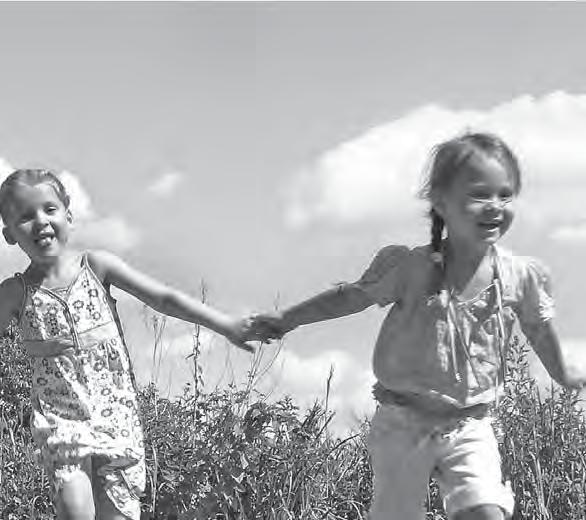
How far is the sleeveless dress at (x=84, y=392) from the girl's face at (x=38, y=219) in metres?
0.16

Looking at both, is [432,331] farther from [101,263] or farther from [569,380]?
[101,263]

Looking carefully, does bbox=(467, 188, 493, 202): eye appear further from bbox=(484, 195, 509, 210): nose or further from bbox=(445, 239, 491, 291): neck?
bbox=(445, 239, 491, 291): neck

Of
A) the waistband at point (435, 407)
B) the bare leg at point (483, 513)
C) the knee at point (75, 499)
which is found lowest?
the bare leg at point (483, 513)

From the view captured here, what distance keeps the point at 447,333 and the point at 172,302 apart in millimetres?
1015

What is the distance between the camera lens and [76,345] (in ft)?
13.5

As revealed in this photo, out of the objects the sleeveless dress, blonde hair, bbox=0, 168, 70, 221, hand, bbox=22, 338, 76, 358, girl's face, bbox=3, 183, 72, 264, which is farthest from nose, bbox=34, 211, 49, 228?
hand, bbox=22, 338, 76, 358

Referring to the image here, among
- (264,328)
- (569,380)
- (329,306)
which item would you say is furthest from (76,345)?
(569,380)

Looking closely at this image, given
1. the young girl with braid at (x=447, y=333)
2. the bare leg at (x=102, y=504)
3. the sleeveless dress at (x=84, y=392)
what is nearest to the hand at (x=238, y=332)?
the young girl with braid at (x=447, y=333)

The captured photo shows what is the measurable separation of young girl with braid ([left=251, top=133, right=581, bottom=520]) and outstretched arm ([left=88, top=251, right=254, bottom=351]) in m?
0.36

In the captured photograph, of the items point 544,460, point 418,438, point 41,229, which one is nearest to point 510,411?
point 544,460

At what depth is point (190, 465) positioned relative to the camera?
4.85 m

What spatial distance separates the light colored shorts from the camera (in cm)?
360

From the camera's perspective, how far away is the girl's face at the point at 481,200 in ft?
11.7

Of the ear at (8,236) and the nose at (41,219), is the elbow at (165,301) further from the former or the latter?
the ear at (8,236)
